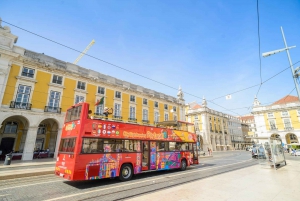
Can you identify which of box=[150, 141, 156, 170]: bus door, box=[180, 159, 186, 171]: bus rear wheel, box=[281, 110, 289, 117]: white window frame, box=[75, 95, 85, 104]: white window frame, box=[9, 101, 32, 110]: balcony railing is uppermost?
box=[281, 110, 289, 117]: white window frame

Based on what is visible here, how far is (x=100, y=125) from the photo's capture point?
28.2 feet

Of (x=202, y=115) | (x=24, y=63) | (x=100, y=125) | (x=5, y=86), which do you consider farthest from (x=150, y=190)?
(x=202, y=115)

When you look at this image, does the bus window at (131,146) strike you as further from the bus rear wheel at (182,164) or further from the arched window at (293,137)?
the arched window at (293,137)

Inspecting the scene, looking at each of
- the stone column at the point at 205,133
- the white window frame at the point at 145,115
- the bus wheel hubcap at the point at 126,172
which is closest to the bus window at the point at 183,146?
the bus wheel hubcap at the point at 126,172

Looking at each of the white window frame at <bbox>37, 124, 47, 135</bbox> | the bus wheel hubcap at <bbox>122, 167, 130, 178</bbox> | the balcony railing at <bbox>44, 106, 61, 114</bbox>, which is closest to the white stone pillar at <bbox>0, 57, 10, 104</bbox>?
the balcony railing at <bbox>44, 106, 61, 114</bbox>

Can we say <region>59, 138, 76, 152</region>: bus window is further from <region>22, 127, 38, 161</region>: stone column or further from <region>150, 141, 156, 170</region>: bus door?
<region>22, 127, 38, 161</region>: stone column

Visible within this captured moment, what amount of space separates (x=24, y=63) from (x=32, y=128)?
8.12m

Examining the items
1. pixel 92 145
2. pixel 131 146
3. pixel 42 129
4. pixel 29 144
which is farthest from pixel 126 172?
pixel 42 129

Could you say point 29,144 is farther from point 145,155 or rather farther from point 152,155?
point 152,155

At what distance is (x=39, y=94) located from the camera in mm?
19875

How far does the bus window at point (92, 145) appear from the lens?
7.84 m

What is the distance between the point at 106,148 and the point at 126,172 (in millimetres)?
2079

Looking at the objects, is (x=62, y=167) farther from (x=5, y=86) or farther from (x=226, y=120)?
(x=226, y=120)

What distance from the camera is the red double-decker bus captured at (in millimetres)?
7742
